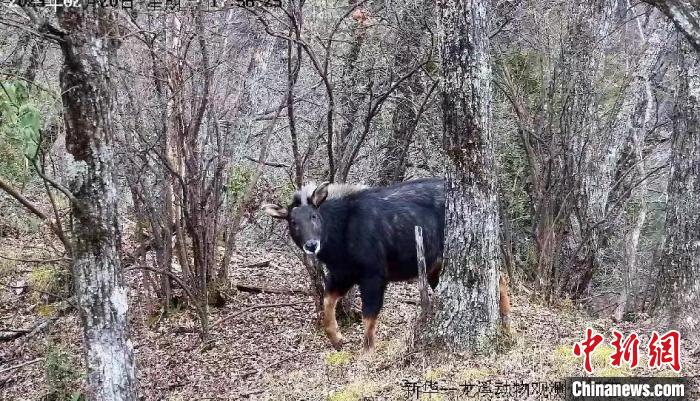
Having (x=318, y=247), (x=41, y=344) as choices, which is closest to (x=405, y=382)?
(x=318, y=247)

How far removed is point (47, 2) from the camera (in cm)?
573

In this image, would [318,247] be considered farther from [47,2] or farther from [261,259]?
[261,259]

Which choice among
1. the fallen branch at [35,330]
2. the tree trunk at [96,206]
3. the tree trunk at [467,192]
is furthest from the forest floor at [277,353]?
the tree trunk at [96,206]

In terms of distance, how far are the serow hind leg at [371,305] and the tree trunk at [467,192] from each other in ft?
5.33

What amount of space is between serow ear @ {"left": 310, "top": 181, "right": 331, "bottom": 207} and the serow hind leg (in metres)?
1.10

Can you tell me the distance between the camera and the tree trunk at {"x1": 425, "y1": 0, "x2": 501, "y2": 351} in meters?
6.70

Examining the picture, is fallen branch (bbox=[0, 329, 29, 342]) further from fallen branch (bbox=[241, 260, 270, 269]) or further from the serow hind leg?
the serow hind leg

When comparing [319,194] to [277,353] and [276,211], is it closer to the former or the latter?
[276,211]

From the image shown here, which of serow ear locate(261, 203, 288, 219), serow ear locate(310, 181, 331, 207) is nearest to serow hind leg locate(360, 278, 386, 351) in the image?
serow ear locate(310, 181, 331, 207)

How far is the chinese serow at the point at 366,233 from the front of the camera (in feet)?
29.0

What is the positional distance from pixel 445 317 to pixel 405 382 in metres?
0.80

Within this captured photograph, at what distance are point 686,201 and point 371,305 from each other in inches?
145

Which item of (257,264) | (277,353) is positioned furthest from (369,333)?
(257,264)

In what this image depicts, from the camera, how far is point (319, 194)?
8938 mm
